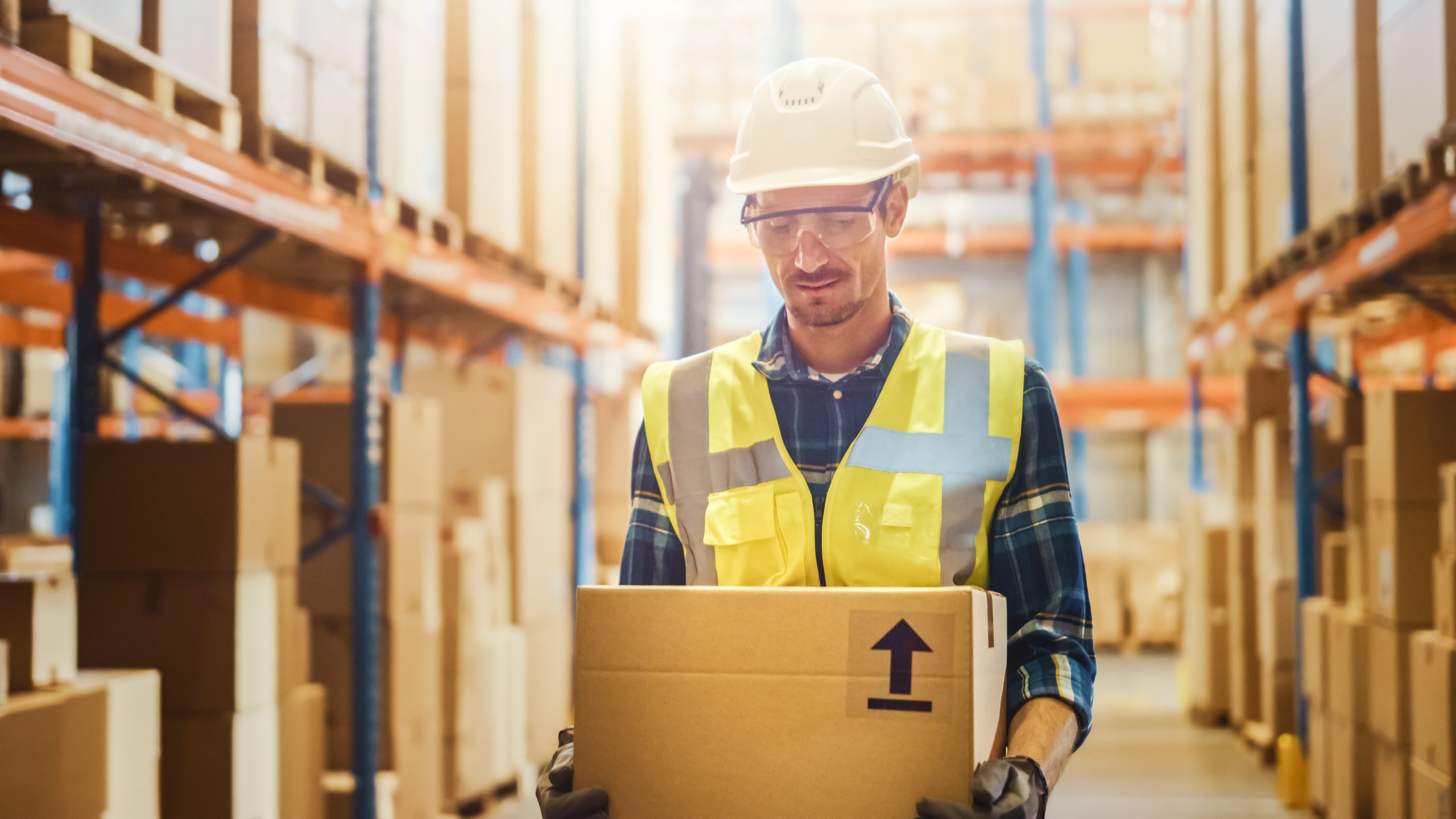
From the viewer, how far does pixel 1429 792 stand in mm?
4520

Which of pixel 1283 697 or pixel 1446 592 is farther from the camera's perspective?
pixel 1283 697

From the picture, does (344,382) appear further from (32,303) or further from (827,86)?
(827,86)

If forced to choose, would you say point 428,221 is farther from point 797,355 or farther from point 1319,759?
point 1319,759

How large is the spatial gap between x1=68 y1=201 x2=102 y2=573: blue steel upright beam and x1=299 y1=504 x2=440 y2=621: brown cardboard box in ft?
3.11

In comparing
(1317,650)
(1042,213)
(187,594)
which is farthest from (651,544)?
(1042,213)

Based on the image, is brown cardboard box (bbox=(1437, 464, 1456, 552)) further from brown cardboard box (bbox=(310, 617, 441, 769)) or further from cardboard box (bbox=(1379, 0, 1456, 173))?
brown cardboard box (bbox=(310, 617, 441, 769))

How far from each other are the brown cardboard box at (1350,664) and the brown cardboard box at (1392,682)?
151mm

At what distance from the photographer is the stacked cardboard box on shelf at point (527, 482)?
258 inches

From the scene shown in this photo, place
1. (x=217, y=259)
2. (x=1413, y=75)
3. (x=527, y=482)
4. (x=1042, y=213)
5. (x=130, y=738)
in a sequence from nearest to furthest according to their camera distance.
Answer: (x=130, y=738)
(x=1413, y=75)
(x=217, y=259)
(x=527, y=482)
(x=1042, y=213)

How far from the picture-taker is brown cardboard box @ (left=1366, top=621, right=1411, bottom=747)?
4.85 meters

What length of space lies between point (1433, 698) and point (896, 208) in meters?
3.71

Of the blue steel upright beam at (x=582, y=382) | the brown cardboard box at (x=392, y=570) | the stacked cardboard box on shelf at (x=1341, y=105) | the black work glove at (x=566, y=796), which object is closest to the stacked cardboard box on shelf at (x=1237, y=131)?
the stacked cardboard box on shelf at (x=1341, y=105)

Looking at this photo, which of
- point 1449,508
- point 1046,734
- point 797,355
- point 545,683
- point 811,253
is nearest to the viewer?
point 1046,734

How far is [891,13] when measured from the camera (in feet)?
48.7
